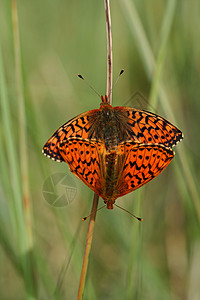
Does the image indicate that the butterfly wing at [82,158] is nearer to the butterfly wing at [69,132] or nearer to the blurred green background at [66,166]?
the butterfly wing at [69,132]

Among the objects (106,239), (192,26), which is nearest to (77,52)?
(192,26)

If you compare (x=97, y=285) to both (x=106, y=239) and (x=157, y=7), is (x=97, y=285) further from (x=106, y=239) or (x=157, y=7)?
(x=157, y=7)

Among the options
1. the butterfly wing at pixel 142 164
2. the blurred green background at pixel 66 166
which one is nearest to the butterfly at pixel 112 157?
the butterfly wing at pixel 142 164

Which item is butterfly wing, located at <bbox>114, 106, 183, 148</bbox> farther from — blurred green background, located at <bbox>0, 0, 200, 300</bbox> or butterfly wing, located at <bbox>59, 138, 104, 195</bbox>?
butterfly wing, located at <bbox>59, 138, 104, 195</bbox>

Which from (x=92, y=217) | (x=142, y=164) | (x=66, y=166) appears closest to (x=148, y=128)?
(x=142, y=164)

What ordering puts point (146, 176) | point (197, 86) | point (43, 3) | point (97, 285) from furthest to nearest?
point (43, 3), point (197, 86), point (97, 285), point (146, 176)
